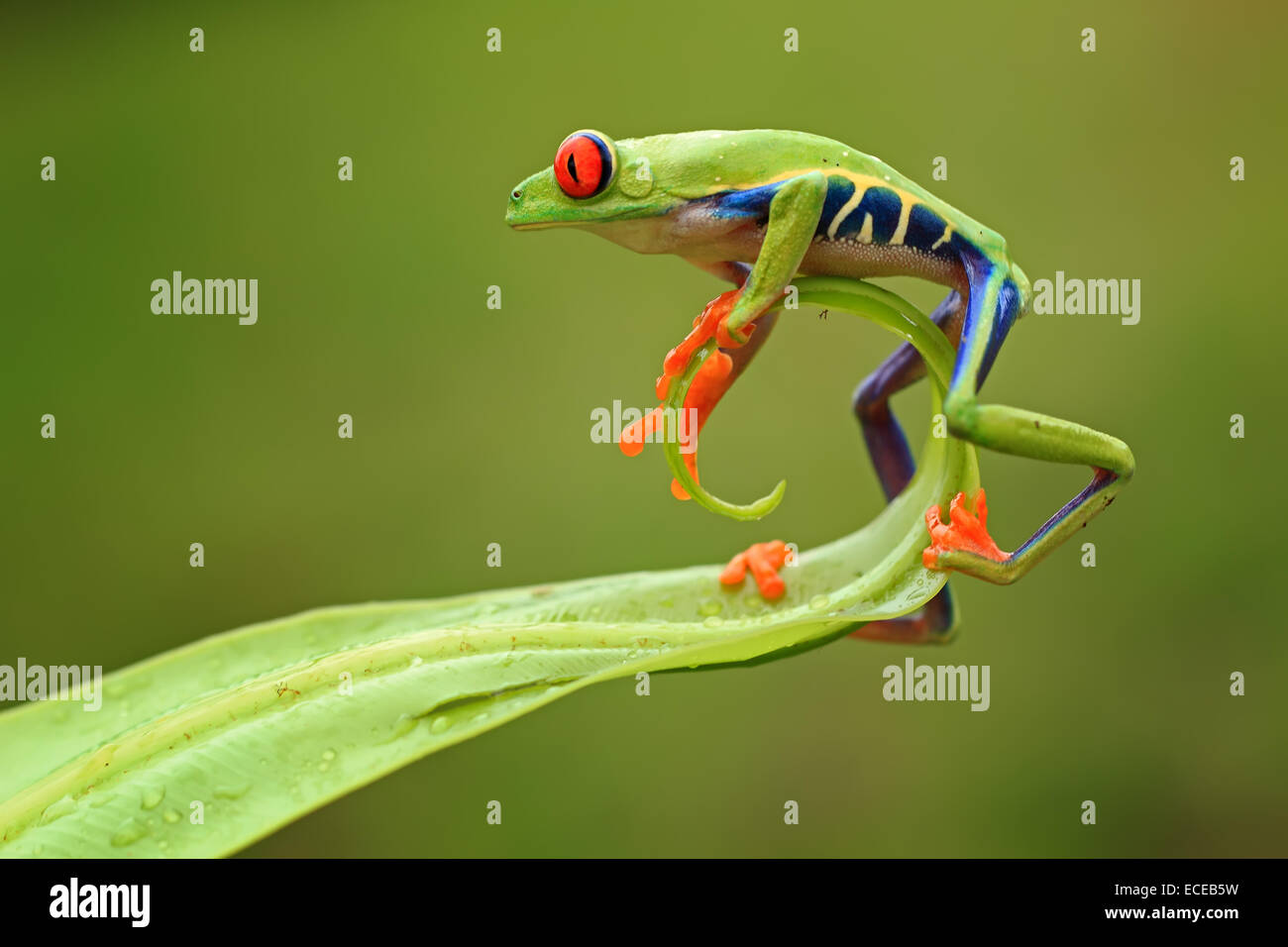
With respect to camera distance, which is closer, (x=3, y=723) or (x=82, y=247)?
(x=3, y=723)

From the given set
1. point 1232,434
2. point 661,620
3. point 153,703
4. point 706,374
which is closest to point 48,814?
point 153,703

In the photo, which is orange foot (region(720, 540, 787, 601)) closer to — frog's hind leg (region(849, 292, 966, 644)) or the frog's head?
frog's hind leg (region(849, 292, 966, 644))

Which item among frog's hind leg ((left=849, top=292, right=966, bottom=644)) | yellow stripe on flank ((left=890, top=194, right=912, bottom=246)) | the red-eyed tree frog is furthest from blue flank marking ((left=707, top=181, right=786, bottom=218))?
frog's hind leg ((left=849, top=292, right=966, bottom=644))

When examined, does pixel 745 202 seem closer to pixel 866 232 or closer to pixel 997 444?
pixel 866 232

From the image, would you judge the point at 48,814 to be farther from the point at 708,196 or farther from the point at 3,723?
the point at 708,196

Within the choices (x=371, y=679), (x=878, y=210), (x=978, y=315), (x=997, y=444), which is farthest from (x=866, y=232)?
(x=371, y=679)
